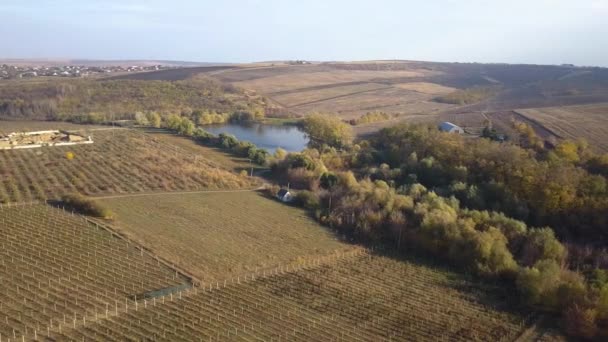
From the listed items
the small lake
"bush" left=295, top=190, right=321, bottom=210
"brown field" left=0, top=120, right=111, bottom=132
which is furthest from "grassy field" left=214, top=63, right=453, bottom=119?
"bush" left=295, top=190, right=321, bottom=210

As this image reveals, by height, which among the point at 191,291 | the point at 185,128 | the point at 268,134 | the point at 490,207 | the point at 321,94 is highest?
the point at 321,94

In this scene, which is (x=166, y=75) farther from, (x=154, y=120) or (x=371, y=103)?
(x=371, y=103)

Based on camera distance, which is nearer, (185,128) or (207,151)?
(207,151)

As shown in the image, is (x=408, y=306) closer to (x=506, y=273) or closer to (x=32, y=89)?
(x=506, y=273)

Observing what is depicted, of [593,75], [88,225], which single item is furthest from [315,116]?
[593,75]

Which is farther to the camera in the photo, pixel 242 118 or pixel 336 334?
pixel 242 118

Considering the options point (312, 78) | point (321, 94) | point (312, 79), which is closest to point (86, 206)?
point (321, 94)

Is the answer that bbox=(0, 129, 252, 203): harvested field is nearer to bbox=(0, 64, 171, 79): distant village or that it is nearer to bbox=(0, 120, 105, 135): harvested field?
bbox=(0, 120, 105, 135): harvested field
